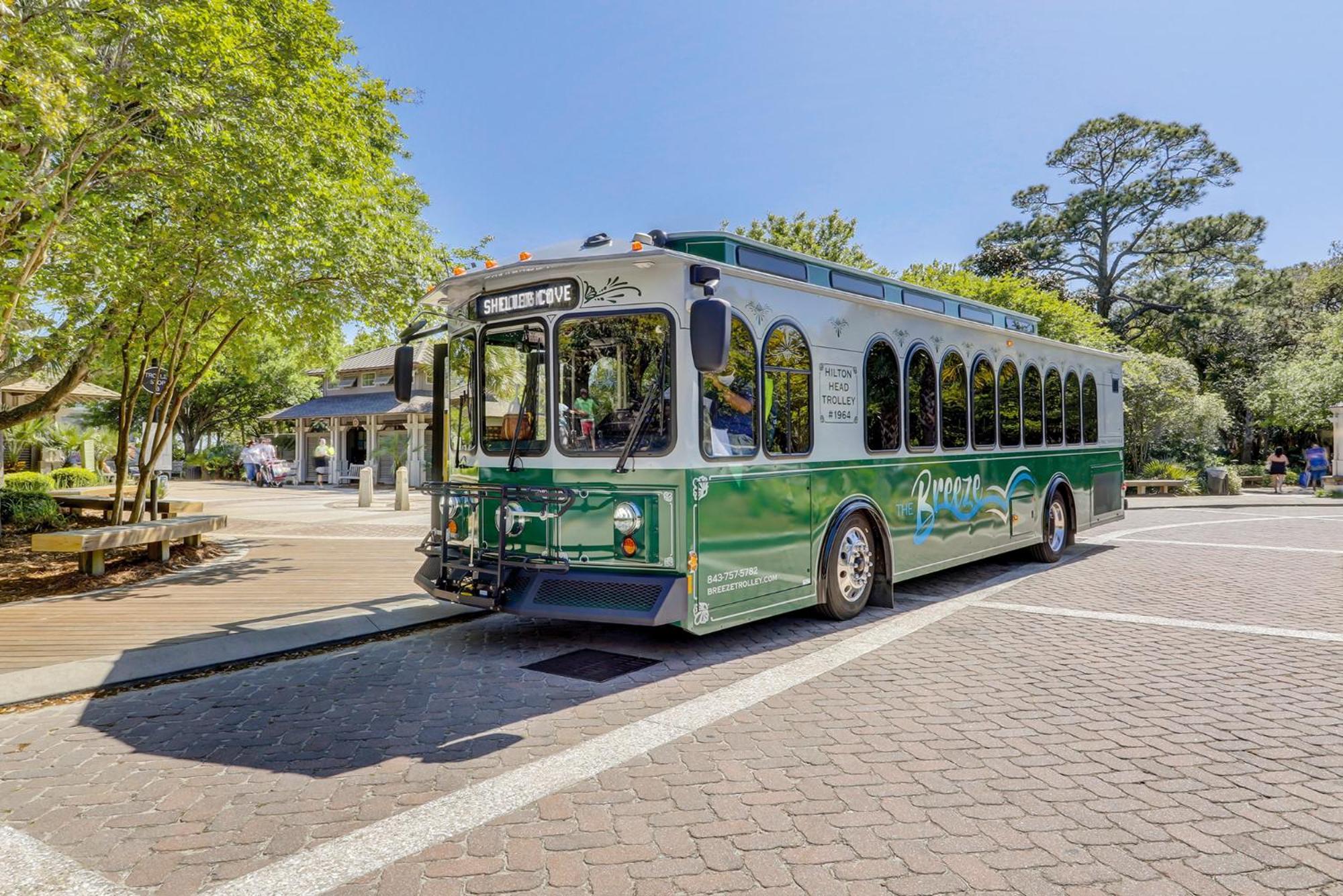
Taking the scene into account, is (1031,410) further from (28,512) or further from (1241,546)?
(28,512)

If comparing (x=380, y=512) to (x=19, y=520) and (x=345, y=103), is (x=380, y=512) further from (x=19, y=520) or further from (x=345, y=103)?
(x=345, y=103)

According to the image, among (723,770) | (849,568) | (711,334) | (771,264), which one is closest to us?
(723,770)

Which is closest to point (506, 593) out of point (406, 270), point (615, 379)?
point (615, 379)

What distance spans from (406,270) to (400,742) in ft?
25.7

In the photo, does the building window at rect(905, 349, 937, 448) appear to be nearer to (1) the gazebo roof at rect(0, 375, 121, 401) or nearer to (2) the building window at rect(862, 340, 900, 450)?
(2) the building window at rect(862, 340, 900, 450)

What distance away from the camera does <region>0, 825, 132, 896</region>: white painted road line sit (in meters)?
2.85

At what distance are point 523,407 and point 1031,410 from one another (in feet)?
22.1

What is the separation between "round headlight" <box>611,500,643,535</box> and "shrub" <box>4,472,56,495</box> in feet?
56.0

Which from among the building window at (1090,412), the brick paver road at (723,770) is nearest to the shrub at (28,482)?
the brick paver road at (723,770)

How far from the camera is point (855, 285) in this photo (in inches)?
293

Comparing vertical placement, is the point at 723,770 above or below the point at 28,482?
below

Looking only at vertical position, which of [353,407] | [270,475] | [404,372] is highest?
[353,407]

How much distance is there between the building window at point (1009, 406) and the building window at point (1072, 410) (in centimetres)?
160

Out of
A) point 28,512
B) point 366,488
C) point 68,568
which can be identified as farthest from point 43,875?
point 366,488
